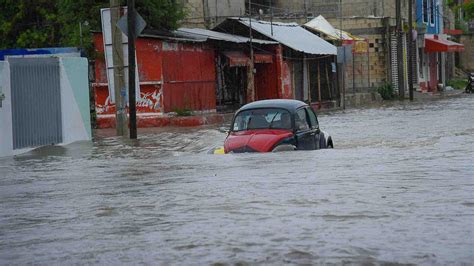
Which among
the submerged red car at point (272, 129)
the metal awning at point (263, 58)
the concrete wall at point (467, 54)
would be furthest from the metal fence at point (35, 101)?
the concrete wall at point (467, 54)

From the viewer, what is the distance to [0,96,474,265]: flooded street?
6625 mm

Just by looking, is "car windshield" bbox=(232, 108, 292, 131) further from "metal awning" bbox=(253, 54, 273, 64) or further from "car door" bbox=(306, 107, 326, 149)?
"metal awning" bbox=(253, 54, 273, 64)

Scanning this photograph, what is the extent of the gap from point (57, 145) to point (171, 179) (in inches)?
366

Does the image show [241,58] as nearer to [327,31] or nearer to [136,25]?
[136,25]

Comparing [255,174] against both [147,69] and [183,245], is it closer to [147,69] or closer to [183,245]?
[183,245]

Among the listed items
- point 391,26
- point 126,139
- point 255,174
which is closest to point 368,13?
point 391,26

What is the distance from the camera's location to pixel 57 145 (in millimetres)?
20562

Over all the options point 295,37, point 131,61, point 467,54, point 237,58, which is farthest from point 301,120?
point 467,54

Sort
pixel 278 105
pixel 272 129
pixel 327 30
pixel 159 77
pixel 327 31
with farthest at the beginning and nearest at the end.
→ pixel 327 30
pixel 327 31
pixel 159 77
pixel 278 105
pixel 272 129

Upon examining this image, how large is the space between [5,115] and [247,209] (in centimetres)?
1125

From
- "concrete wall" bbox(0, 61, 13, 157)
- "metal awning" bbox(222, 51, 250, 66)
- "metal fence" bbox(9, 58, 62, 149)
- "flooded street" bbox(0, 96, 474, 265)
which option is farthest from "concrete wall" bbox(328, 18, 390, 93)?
"flooded street" bbox(0, 96, 474, 265)

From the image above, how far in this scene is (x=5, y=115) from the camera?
18531 mm

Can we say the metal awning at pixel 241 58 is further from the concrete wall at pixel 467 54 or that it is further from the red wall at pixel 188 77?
the concrete wall at pixel 467 54

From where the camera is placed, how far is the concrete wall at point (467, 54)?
7206cm
